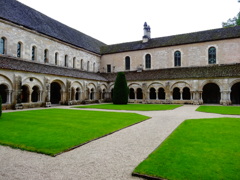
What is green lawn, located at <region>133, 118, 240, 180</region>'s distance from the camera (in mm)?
3586

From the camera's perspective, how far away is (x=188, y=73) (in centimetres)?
2555

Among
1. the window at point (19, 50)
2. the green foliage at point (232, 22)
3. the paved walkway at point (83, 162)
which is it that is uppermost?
the green foliage at point (232, 22)

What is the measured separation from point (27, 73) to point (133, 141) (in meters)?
16.5

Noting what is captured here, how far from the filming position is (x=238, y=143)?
18.6 feet

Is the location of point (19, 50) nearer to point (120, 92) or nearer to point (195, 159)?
point (120, 92)

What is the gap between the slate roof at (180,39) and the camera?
25638 mm

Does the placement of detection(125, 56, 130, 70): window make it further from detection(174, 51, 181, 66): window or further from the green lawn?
the green lawn

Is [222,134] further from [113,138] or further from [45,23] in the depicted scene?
[45,23]

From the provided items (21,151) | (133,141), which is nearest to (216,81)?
(133,141)

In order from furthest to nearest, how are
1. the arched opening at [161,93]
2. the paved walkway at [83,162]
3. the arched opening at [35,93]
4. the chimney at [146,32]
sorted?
the chimney at [146,32] < the arched opening at [161,93] < the arched opening at [35,93] < the paved walkway at [83,162]

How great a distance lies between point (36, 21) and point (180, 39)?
897 inches

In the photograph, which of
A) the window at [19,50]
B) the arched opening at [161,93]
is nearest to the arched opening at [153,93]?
the arched opening at [161,93]

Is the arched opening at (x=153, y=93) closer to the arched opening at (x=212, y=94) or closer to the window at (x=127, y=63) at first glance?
the window at (x=127, y=63)

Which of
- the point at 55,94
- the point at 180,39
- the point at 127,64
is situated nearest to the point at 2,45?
the point at 55,94
